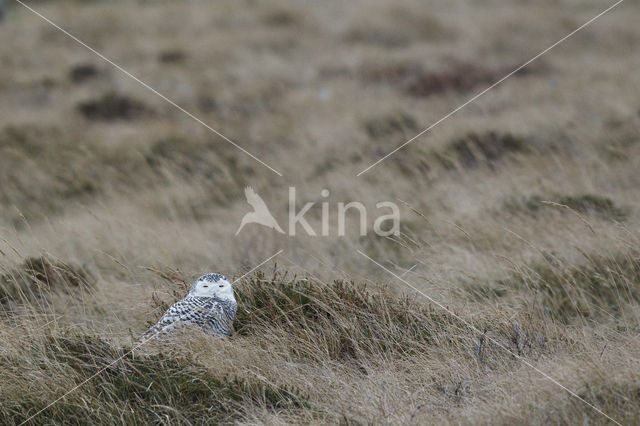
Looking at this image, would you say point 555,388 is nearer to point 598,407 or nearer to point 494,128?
point 598,407

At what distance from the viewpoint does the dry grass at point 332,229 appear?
3.76m

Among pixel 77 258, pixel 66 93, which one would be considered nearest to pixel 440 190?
pixel 77 258

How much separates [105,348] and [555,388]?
2.48 m

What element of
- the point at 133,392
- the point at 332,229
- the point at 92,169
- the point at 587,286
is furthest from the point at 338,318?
the point at 92,169

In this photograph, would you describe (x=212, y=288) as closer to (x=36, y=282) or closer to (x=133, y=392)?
(x=133, y=392)

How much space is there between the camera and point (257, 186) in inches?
334

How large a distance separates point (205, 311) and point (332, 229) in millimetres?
2839

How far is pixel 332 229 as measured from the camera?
675cm

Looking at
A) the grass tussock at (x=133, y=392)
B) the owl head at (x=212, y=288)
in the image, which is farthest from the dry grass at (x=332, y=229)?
the owl head at (x=212, y=288)

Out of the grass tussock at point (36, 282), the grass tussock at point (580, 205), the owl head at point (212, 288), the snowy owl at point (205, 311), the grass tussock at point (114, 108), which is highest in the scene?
the owl head at point (212, 288)

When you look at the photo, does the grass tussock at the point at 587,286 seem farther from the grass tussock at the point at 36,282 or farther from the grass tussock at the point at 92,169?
the grass tussock at the point at 92,169

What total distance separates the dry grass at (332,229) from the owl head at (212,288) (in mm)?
257

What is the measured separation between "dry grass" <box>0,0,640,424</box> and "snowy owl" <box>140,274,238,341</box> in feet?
0.35

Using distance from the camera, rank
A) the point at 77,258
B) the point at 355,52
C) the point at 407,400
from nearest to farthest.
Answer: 1. the point at 407,400
2. the point at 77,258
3. the point at 355,52
